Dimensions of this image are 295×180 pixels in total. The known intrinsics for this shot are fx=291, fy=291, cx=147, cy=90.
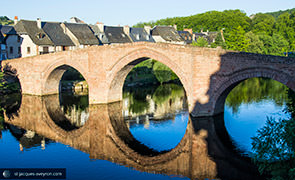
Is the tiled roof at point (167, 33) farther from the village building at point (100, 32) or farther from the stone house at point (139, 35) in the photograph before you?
the village building at point (100, 32)

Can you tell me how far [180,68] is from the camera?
76.4 ft

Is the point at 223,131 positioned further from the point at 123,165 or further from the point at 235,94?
the point at 235,94

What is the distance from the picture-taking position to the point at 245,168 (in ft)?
48.9

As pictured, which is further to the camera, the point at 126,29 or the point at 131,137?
the point at 126,29

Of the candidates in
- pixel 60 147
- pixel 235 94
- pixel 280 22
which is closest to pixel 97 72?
pixel 60 147

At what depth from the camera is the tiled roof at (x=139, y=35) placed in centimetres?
6003

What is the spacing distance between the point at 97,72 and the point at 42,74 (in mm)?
8693

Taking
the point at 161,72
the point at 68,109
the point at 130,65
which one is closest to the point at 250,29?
the point at 161,72

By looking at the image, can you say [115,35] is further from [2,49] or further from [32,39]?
[2,49]

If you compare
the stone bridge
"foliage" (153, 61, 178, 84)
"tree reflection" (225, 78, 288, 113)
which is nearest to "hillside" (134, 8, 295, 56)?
"tree reflection" (225, 78, 288, 113)

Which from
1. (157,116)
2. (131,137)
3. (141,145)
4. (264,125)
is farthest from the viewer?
(157,116)

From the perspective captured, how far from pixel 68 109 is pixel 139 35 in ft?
118

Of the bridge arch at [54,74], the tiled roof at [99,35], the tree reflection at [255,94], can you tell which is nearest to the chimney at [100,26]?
the tiled roof at [99,35]

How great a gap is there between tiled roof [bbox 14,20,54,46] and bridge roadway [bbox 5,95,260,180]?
19.5m
